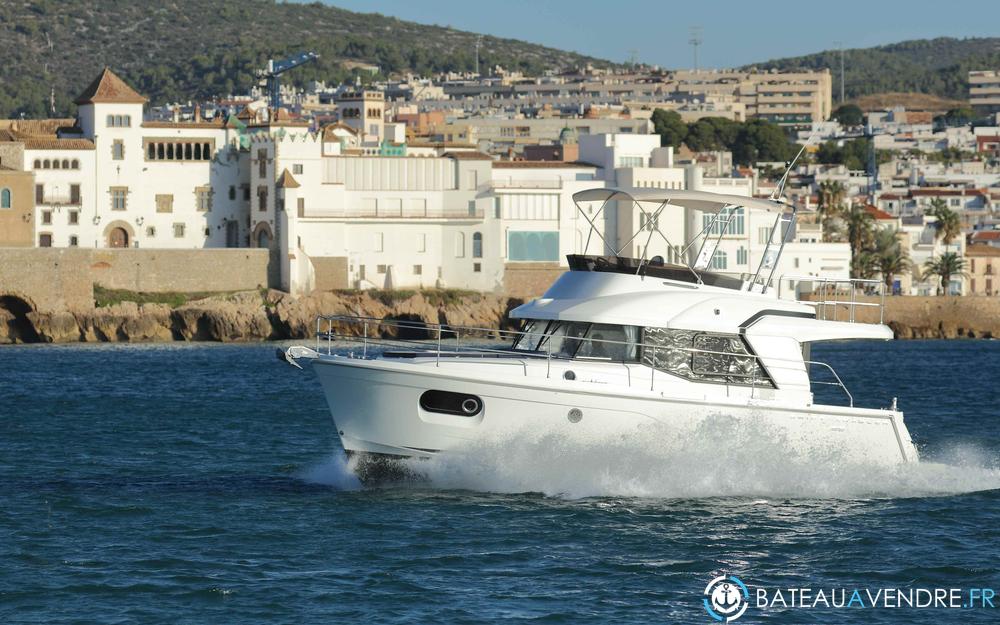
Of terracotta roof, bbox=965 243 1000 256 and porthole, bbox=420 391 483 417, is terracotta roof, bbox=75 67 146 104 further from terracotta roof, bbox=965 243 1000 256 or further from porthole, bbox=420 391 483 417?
porthole, bbox=420 391 483 417

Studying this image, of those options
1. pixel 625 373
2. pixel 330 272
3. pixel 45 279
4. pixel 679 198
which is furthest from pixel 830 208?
pixel 625 373

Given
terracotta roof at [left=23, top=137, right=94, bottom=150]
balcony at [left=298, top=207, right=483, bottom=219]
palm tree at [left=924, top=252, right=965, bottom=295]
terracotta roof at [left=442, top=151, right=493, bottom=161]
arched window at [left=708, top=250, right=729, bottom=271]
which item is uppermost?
terracotta roof at [left=23, top=137, right=94, bottom=150]

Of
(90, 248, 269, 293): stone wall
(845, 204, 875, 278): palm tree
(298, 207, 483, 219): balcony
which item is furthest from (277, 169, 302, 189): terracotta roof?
(845, 204, 875, 278): palm tree

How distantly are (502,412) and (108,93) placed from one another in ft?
204

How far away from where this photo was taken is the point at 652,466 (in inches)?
1059

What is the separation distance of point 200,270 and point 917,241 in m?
46.0

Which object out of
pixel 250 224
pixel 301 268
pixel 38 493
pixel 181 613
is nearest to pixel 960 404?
pixel 38 493

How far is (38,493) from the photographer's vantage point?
29.2 meters

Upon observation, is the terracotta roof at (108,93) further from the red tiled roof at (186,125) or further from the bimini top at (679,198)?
the bimini top at (679,198)

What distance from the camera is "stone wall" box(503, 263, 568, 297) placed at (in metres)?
85.6

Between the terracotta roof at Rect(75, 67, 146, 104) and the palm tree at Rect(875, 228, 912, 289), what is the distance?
39340 mm

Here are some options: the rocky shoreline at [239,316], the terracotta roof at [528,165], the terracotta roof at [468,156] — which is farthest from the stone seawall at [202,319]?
the terracotta roof at [528,165]

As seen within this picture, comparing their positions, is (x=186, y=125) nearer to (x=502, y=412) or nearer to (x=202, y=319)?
(x=202, y=319)

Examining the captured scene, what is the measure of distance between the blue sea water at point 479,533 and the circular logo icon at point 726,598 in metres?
0.16
